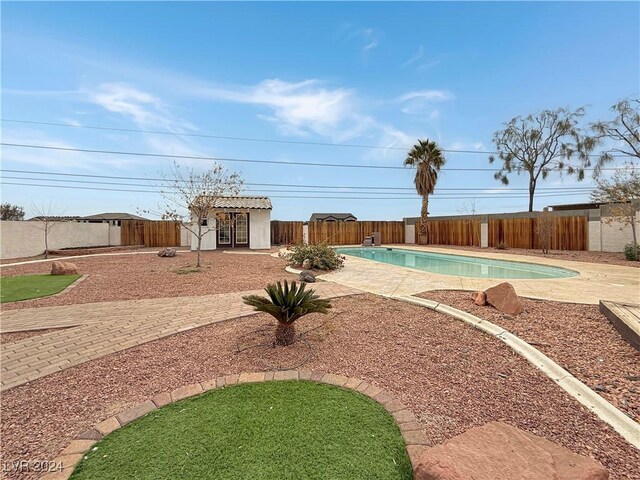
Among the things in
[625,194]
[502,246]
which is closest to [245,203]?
[502,246]

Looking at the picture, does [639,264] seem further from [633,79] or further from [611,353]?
[611,353]

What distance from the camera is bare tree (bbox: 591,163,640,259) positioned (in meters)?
13.6

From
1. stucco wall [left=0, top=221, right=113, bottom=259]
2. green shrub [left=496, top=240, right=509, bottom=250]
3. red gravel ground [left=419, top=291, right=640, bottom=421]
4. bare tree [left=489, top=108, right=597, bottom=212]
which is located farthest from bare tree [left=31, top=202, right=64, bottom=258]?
bare tree [left=489, top=108, right=597, bottom=212]

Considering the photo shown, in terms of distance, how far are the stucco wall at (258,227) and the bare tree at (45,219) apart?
1094 cm

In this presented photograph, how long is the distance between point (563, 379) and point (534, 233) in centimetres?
1851

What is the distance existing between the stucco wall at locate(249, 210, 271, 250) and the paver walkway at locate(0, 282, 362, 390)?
13.5 m

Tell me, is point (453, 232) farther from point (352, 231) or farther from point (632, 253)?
point (632, 253)

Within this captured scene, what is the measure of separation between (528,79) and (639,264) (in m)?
9.01

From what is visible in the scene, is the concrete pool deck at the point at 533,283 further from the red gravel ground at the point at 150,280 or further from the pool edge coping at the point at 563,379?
the red gravel ground at the point at 150,280

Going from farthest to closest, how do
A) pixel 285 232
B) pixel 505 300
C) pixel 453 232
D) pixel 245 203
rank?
1. pixel 285 232
2. pixel 453 232
3. pixel 245 203
4. pixel 505 300

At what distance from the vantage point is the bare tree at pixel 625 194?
44.6 ft

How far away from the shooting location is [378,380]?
10.9 ft

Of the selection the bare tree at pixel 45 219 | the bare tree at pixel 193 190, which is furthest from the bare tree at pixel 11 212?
the bare tree at pixel 193 190

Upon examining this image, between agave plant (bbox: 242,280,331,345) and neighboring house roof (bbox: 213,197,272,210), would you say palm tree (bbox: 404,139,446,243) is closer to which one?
neighboring house roof (bbox: 213,197,272,210)
